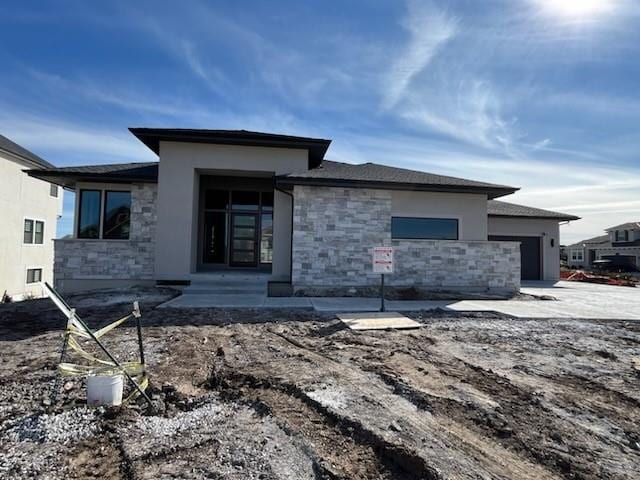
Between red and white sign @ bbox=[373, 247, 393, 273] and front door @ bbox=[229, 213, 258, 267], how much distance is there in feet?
22.0

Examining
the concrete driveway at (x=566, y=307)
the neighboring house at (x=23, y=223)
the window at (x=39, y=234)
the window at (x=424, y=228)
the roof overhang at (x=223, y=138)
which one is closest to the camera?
the concrete driveway at (x=566, y=307)

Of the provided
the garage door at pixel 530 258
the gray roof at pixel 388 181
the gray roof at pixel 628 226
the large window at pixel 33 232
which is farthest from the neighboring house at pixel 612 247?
the large window at pixel 33 232

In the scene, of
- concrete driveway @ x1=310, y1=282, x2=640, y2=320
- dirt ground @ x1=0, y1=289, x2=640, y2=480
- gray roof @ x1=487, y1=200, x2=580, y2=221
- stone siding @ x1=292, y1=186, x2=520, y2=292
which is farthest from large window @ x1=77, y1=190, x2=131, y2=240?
gray roof @ x1=487, y1=200, x2=580, y2=221

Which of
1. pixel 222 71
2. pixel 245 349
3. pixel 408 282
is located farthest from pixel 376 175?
pixel 245 349

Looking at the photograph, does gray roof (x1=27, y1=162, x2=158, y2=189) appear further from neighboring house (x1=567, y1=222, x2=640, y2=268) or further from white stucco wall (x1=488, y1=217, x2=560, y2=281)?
neighboring house (x1=567, y1=222, x2=640, y2=268)

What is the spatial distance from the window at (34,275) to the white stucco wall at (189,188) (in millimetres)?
14751

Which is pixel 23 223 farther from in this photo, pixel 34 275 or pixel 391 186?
pixel 391 186

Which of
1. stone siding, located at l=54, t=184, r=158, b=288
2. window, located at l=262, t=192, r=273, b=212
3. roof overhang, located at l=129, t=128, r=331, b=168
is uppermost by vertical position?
roof overhang, located at l=129, t=128, r=331, b=168

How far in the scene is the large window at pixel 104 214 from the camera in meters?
12.3

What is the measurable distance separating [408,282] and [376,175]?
391cm

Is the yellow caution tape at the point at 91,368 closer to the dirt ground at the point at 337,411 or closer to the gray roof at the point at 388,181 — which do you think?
the dirt ground at the point at 337,411

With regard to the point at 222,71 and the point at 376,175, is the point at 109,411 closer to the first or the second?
the point at 222,71

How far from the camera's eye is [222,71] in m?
10.0

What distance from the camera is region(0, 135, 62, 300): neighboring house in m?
17.9
